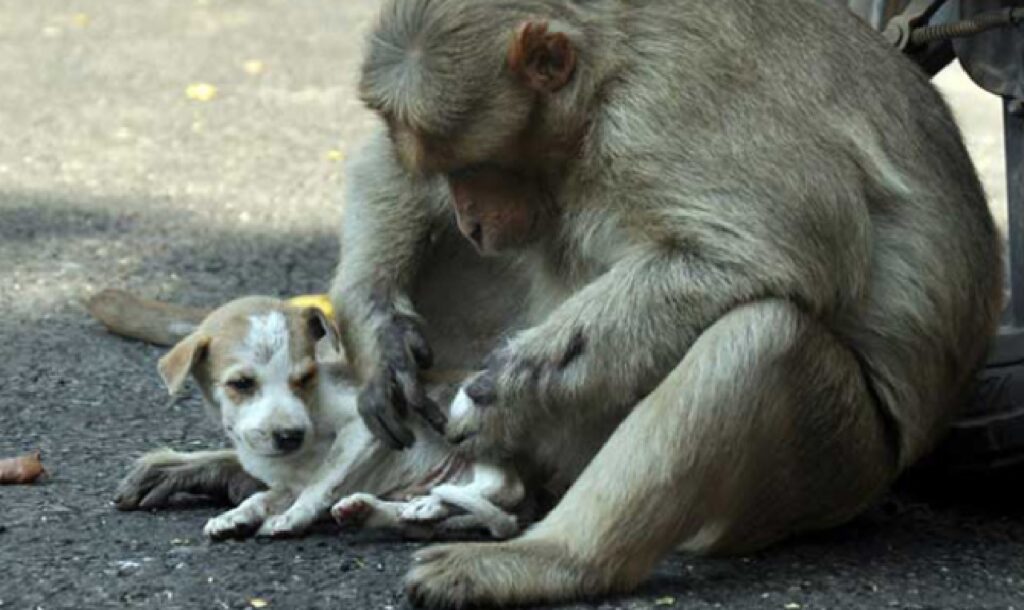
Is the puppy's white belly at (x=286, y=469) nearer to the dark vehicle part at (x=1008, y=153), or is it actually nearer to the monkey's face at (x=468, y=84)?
the monkey's face at (x=468, y=84)

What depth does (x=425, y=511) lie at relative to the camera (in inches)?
215

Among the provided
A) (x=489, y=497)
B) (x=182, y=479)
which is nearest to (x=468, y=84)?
Result: (x=489, y=497)

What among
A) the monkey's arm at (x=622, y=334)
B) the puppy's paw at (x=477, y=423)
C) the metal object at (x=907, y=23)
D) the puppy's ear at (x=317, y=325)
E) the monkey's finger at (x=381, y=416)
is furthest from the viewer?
the metal object at (x=907, y=23)

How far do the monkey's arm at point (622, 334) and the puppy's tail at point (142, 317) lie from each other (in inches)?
96.1

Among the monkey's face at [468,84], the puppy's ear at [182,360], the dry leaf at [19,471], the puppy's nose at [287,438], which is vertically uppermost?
the monkey's face at [468,84]

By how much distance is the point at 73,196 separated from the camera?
978 cm

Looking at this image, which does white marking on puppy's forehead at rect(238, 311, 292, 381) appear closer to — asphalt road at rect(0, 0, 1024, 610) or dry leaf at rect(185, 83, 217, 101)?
asphalt road at rect(0, 0, 1024, 610)

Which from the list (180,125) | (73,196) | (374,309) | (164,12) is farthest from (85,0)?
(374,309)

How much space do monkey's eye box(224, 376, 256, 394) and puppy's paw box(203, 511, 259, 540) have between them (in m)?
0.30

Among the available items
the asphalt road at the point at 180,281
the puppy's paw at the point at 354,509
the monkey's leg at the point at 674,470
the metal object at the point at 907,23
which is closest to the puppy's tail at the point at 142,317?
the asphalt road at the point at 180,281

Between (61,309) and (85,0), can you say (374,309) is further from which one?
(85,0)

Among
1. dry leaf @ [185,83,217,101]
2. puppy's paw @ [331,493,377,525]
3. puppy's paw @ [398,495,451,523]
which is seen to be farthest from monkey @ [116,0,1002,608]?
dry leaf @ [185,83,217,101]

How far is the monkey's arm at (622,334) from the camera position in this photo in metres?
5.18

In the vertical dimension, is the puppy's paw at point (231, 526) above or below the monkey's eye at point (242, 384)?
below
